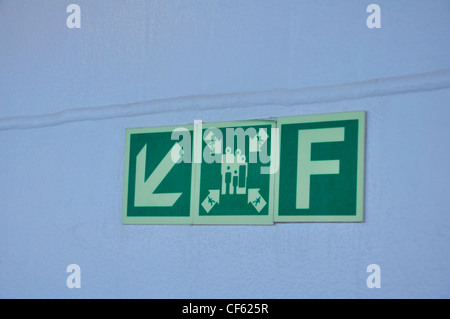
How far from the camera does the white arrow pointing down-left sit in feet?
15.3

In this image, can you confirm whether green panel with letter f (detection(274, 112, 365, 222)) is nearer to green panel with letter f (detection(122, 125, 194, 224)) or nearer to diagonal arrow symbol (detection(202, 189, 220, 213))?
diagonal arrow symbol (detection(202, 189, 220, 213))

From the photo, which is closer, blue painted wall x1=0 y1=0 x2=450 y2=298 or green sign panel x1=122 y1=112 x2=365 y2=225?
blue painted wall x1=0 y1=0 x2=450 y2=298

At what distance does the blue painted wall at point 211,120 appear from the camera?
13.0 ft

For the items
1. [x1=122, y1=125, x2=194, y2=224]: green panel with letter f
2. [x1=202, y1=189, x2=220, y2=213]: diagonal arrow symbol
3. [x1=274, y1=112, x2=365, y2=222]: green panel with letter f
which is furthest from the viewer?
[x1=122, y1=125, x2=194, y2=224]: green panel with letter f

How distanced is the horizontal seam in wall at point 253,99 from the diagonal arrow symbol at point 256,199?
477 mm

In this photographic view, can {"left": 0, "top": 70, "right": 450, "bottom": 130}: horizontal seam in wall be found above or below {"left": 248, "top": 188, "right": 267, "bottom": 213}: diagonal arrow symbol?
above

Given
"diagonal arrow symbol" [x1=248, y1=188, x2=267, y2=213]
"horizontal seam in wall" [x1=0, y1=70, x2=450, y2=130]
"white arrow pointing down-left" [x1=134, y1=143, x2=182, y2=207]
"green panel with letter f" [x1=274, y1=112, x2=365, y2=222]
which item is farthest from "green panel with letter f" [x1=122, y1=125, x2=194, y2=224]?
"green panel with letter f" [x1=274, y1=112, x2=365, y2=222]

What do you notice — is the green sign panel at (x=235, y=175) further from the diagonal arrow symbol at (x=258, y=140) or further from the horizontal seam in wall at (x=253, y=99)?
the horizontal seam in wall at (x=253, y=99)

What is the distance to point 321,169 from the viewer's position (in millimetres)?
4234

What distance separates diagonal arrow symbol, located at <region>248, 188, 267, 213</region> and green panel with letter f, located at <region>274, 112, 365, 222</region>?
0.09 m

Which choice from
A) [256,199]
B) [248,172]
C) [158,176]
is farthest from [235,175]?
[158,176]

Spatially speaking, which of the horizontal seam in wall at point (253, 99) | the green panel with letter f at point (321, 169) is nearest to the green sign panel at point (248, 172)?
the green panel with letter f at point (321, 169)
